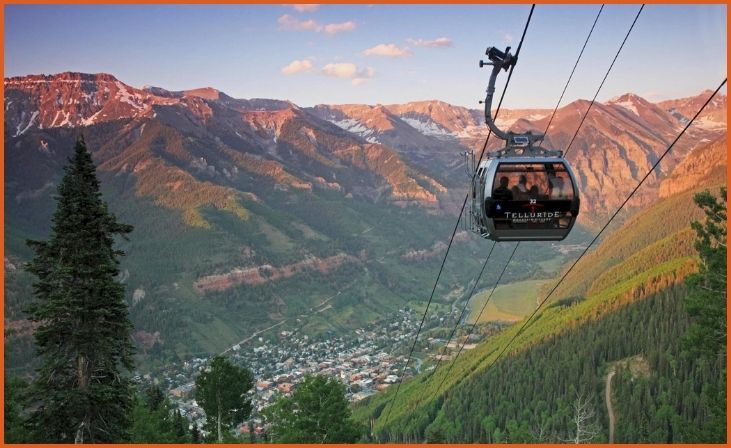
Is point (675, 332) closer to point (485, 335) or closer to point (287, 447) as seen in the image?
point (287, 447)

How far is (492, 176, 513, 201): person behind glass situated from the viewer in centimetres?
2194

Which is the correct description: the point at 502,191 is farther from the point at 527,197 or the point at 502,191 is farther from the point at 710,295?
the point at 710,295

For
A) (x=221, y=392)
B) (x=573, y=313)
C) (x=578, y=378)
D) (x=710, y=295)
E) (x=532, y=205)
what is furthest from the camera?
(x=573, y=313)

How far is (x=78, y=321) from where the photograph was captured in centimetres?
2502

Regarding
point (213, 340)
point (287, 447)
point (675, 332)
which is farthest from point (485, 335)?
point (287, 447)

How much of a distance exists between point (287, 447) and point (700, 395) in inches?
2098

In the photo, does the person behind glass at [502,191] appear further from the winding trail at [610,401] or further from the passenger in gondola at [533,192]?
the winding trail at [610,401]

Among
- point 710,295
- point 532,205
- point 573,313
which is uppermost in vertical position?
point 532,205

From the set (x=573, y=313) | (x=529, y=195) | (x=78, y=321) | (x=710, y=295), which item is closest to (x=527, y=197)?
(x=529, y=195)

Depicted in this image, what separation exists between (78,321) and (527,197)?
16620 millimetres

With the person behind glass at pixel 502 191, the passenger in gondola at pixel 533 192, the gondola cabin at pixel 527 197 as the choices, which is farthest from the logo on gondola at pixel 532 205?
the person behind glass at pixel 502 191

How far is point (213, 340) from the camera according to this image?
18700 cm

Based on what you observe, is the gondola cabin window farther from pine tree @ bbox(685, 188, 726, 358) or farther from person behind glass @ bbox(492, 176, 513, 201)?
pine tree @ bbox(685, 188, 726, 358)

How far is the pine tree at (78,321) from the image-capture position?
24656mm
